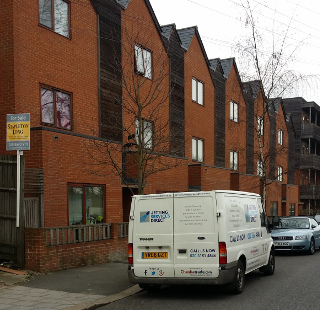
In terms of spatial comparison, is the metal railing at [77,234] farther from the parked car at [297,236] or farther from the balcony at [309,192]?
the balcony at [309,192]

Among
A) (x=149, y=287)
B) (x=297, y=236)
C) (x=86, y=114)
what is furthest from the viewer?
(x=297, y=236)

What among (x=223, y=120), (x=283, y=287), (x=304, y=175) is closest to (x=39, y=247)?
(x=283, y=287)

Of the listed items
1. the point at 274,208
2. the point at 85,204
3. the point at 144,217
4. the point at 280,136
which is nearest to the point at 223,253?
the point at 144,217

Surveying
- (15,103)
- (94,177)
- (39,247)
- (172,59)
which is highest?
(172,59)

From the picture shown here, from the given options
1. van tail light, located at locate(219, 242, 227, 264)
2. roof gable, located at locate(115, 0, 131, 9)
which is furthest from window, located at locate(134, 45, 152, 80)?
van tail light, located at locate(219, 242, 227, 264)

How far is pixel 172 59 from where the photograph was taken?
2134cm

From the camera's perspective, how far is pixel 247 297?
873cm

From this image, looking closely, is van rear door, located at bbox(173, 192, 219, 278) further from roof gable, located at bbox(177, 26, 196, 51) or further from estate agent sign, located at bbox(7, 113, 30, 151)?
roof gable, located at bbox(177, 26, 196, 51)

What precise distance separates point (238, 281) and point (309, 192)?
37.7 meters

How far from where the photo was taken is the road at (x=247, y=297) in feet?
26.2

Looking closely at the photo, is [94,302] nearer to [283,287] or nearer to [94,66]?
[283,287]

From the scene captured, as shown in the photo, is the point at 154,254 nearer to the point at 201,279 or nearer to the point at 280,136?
the point at 201,279

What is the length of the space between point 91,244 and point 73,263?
2.92 feet

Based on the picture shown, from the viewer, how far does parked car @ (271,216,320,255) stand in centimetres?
1630
